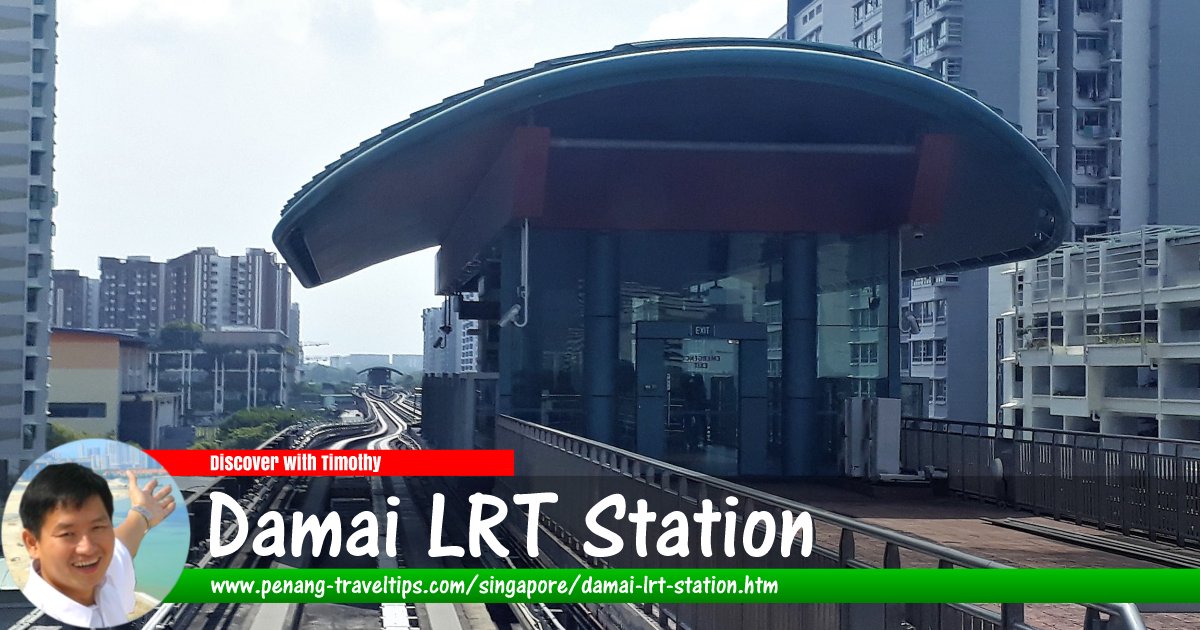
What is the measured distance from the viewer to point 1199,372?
4412 centimetres

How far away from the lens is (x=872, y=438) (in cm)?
2164

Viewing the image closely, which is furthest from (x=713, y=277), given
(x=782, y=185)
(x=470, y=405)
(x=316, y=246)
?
(x=316, y=246)

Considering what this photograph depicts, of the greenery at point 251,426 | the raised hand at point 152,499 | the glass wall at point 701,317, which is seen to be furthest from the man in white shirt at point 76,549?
the greenery at point 251,426

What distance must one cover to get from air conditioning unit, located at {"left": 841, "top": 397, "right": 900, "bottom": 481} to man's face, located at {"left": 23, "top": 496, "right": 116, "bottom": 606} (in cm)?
1760

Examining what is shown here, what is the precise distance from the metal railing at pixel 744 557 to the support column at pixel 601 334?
17.5ft

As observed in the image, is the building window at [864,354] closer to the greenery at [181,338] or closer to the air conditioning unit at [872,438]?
the air conditioning unit at [872,438]

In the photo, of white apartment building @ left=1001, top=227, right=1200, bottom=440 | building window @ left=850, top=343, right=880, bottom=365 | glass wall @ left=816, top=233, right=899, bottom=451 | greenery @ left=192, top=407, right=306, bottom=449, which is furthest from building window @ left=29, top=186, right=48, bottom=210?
building window @ left=850, top=343, right=880, bottom=365

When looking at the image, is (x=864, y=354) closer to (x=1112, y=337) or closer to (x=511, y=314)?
(x=511, y=314)

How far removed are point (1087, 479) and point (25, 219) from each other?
57433 mm

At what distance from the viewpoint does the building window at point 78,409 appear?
3091 inches

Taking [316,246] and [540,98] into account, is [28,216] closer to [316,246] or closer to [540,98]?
[316,246]

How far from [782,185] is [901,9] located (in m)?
56.0

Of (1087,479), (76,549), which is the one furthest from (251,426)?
(76,549)

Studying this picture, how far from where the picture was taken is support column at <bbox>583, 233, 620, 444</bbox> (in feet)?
76.2
